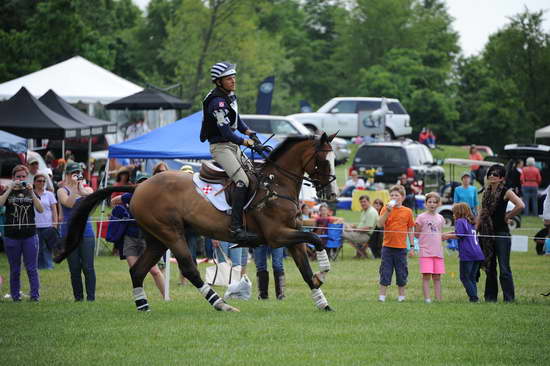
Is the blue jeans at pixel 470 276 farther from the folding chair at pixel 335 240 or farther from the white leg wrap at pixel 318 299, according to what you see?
the folding chair at pixel 335 240

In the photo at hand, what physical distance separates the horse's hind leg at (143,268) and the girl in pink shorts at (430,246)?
426 cm

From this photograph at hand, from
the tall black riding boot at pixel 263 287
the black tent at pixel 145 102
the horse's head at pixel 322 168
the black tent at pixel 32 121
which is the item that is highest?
the black tent at pixel 145 102

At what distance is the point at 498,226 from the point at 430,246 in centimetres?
114

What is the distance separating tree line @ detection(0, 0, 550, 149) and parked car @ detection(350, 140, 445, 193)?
2029cm

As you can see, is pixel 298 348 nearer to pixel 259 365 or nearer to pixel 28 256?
pixel 259 365

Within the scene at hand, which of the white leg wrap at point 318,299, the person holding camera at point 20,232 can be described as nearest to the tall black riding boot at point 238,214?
the white leg wrap at point 318,299

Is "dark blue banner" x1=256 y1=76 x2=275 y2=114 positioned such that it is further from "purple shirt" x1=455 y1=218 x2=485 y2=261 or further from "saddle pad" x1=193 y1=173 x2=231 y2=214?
"saddle pad" x1=193 y1=173 x2=231 y2=214

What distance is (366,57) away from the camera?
249 feet

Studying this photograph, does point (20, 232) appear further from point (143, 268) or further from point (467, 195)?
point (467, 195)

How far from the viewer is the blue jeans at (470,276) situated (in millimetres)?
14242

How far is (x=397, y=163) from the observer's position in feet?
114

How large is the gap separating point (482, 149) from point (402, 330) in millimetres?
43198

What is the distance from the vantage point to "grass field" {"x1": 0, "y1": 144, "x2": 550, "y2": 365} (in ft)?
29.5

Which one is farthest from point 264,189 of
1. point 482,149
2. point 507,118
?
point 507,118
